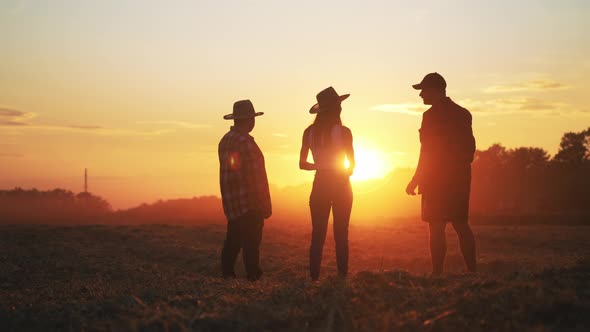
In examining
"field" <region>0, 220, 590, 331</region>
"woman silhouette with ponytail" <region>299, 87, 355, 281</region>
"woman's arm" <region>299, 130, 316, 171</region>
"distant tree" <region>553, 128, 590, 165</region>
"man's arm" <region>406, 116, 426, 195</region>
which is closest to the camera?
"field" <region>0, 220, 590, 331</region>

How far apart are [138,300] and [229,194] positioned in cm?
285

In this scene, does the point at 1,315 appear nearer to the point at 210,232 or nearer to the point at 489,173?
the point at 210,232

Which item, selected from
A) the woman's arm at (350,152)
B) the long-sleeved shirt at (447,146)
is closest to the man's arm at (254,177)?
the woman's arm at (350,152)

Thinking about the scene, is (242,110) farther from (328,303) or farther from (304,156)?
(328,303)

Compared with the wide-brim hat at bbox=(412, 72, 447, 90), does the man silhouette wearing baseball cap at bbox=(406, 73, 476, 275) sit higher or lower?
lower

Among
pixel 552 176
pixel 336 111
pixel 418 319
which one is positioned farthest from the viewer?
pixel 552 176

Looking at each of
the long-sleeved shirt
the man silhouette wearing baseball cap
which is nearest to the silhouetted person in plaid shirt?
the man silhouette wearing baseball cap

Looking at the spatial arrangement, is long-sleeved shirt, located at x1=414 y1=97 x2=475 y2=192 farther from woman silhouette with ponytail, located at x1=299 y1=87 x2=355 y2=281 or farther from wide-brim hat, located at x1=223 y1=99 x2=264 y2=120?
wide-brim hat, located at x1=223 y1=99 x2=264 y2=120

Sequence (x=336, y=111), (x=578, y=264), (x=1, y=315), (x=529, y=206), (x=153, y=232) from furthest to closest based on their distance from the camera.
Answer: (x=529, y=206)
(x=153, y=232)
(x=336, y=111)
(x=578, y=264)
(x=1, y=315)

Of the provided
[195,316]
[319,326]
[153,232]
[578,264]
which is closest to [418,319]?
[319,326]

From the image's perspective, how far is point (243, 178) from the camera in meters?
8.01

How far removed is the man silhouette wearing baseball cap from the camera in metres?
7.49

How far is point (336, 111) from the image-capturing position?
24.6 ft

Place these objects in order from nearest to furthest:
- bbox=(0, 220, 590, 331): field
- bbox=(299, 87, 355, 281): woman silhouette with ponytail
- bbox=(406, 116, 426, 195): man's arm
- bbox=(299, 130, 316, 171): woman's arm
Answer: bbox=(0, 220, 590, 331): field, bbox=(299, 87, 355, 281): woman silhouette with ponytail, bbox=(299, 130, 316, 171): woman's arm, bbox=(406, 116, 426, 195): man's arm
